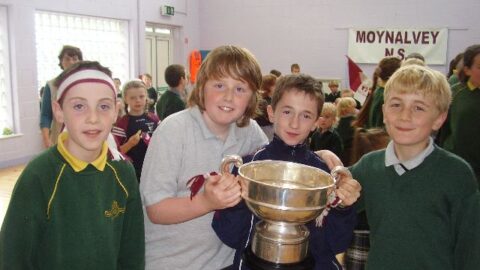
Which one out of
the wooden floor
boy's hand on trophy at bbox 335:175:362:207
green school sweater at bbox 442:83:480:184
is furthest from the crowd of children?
the wooden floor

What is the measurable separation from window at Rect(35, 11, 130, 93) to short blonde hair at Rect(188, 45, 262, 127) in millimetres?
5770

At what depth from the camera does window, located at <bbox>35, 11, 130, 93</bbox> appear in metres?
7.16

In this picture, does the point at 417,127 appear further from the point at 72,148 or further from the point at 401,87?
the point at 72,148

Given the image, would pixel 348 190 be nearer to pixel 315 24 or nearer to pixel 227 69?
pixel 227 69

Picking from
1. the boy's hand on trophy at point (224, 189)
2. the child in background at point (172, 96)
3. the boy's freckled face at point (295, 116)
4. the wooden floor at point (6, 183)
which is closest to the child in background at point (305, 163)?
the boy's freckled face at point (295, 116)

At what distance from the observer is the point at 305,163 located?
150 cm

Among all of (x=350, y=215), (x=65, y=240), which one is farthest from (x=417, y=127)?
(x=65, y=240)

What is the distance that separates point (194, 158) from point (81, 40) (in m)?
7.32

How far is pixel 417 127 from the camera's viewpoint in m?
1.48

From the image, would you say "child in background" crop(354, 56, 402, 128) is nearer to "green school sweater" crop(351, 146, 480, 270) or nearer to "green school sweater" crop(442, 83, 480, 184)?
"green school sweater" crop(442, 83, 480, 184)

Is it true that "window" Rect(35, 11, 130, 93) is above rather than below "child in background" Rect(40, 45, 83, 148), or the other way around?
above

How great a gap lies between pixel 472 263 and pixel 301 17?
30.9 feet

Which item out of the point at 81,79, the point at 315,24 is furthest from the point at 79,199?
the point at 315,24

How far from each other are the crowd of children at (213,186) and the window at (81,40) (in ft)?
19.0
